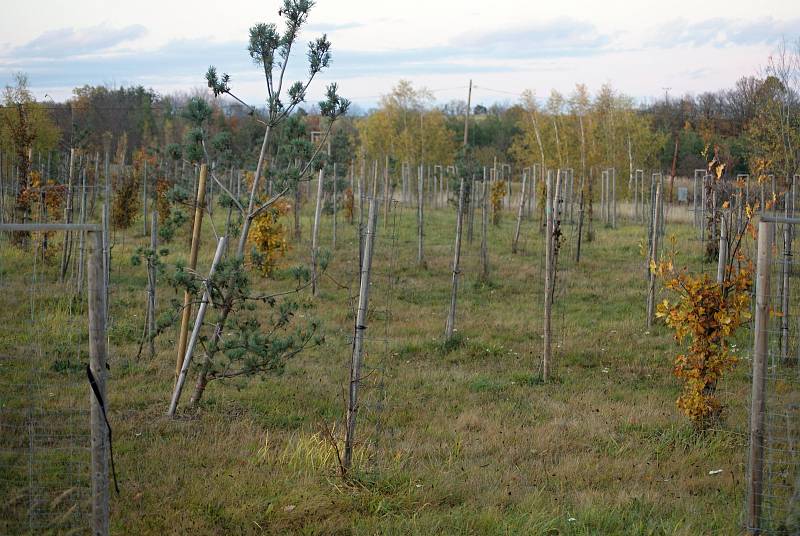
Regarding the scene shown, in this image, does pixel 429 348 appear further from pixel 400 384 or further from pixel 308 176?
pixel 308 176

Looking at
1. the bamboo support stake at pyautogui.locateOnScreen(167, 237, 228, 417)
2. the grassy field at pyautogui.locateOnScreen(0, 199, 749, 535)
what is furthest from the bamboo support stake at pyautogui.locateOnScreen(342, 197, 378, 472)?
the bamboo support stake at pyautogui.locateOnScreen(167, 237, 228, 417)

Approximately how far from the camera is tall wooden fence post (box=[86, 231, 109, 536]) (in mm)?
4332

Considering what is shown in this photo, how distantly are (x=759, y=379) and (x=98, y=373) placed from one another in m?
4.01

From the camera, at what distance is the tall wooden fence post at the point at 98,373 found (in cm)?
433

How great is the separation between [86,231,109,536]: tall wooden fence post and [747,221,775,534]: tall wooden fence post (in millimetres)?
3903

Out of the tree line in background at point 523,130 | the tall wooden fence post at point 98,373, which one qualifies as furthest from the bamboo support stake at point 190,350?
the tree line in background at point 523,130

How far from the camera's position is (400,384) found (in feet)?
Result: 29.6

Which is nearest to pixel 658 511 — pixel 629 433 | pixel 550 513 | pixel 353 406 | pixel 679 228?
pixel 550 513

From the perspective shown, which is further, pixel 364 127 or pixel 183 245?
pixel 364 127

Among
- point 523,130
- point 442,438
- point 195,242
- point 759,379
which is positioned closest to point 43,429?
point 195,242

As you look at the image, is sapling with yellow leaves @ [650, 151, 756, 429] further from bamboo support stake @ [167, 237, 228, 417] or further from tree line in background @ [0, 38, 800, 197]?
tree line in background @ [0, 38, 800, 197]

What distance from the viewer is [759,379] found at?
16.4 feet

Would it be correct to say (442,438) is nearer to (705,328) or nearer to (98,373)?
(705,328)

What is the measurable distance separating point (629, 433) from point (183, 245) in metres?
14.6
